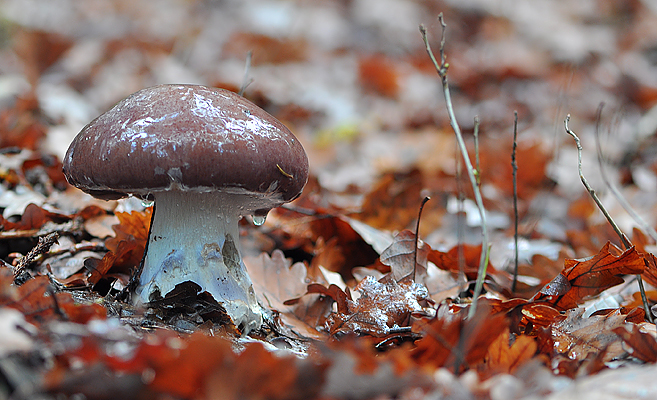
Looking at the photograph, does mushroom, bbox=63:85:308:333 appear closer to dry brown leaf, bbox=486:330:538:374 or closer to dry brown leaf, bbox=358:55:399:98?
dry brown leaf, bbox=486:330:538:374

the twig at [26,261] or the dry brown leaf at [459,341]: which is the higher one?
the dry brown leaf at [459,341]

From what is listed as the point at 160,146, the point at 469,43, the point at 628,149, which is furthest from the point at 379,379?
the point at 469,43

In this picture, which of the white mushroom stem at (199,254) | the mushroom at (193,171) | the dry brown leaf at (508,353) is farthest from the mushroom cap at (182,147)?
the dry brown leaf at (508,353)

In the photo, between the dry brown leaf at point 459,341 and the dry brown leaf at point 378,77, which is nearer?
the dry brown leaf at point 459,341

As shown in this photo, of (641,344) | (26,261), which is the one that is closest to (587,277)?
(641,344)

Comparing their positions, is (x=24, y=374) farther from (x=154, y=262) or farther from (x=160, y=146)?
(x=154, y=262)

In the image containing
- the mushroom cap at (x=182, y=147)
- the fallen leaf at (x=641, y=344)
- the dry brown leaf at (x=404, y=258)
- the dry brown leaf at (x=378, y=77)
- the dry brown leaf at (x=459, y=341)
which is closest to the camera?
the dry brown leaf at (x=459, y=341)

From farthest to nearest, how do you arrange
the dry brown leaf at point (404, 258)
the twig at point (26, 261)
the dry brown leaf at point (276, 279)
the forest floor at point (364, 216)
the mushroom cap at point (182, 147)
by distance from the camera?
the dry brown leaf at point (276, 279) → the dry brown leaf at point (404, 258) → the twig at point (26, 261) → the mushroom cap at point (182, 147) → the forest floor at point (364, 216)

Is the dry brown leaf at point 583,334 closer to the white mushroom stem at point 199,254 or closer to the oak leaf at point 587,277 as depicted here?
the oak leaf at point 587,277
